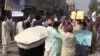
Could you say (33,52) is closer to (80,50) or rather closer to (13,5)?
(80,50)

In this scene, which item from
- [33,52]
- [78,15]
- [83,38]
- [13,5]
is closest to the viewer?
[33,52]

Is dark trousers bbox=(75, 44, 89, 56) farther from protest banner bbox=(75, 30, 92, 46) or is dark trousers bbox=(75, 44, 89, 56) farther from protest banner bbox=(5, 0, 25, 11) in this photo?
protest banner bbox=(5, 0, 25, 11)

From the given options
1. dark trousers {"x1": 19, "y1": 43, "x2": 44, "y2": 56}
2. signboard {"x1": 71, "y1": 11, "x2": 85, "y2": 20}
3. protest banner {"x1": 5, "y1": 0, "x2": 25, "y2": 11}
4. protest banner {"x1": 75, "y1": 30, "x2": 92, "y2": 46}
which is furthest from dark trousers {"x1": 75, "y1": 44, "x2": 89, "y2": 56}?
protest banner {"x1": 5, "y1": 0, "x2": 25, "y2": 11}

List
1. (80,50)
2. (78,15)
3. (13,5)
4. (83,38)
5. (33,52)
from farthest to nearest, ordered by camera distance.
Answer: (13,5) → (78,15) → (83,38) → (80,50) → (33,52)

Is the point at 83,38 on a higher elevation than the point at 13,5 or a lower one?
higher

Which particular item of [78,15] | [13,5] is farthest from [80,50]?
[13,5]

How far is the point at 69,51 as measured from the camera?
9609 mm

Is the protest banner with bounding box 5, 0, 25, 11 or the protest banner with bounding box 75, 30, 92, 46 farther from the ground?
the protest banner with bounding box 75, 30, 92, 46

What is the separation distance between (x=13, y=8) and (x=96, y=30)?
19.9 ft

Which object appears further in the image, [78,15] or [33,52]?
[78,15]

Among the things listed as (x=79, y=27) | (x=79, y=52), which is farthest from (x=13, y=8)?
(x=79, y=52)

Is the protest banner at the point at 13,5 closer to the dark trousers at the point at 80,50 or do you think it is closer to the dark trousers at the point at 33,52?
the dark trousers at the point at 80,50

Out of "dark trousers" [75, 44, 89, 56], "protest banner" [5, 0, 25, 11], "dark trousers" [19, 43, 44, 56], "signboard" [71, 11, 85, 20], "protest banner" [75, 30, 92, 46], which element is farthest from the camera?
"protest banner" [5, 0, 25, 11]

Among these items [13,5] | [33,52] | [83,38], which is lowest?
[13,5]
